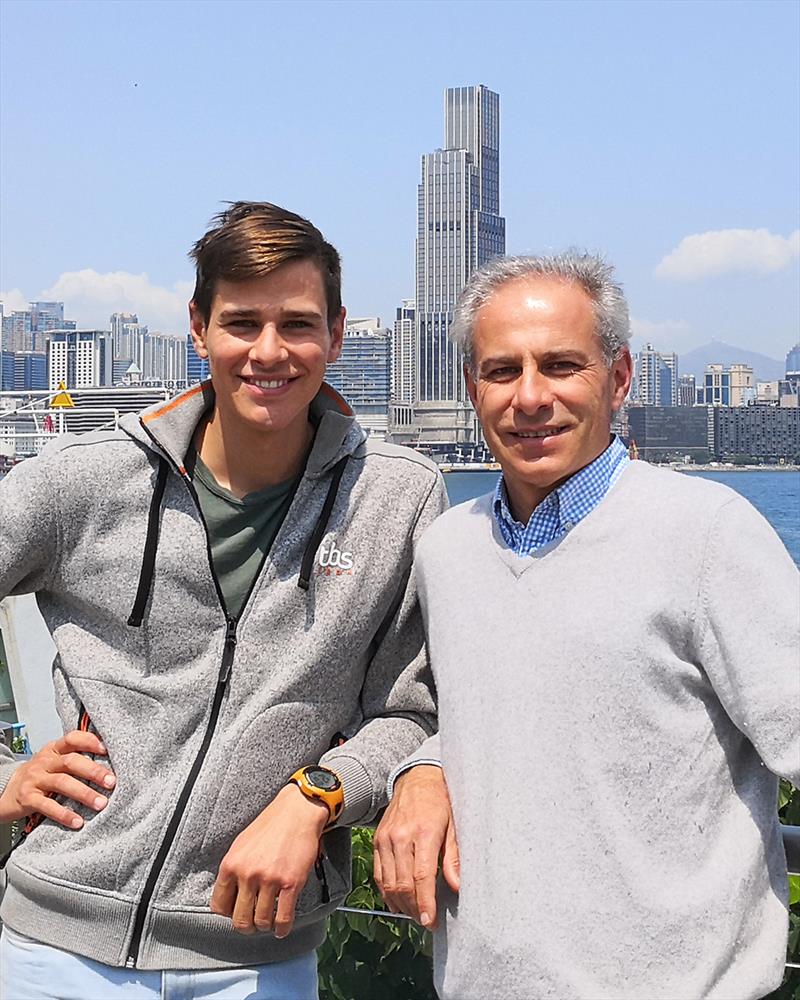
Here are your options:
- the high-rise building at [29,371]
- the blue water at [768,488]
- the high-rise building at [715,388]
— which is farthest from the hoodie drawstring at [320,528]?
the high-rise building at [29,371]

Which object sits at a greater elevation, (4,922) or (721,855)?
(721,855)

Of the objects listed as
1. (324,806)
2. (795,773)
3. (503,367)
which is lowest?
(324,806)

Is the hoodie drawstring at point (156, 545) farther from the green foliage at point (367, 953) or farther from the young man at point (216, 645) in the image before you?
the green foliage at point (367, 953)

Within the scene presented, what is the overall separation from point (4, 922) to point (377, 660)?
2.41 feet

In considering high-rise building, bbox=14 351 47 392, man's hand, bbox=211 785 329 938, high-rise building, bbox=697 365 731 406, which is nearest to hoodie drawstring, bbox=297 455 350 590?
man's hand, bbox=211 785 329 938

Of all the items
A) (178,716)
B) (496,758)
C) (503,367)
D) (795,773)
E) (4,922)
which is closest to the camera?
(795,773)

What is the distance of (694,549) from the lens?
1655mm

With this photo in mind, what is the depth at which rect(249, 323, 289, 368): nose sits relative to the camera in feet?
6.54

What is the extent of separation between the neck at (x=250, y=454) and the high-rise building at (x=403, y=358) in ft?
511

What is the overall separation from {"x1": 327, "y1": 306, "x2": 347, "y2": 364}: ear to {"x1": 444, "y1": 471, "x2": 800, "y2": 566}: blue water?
43890mm

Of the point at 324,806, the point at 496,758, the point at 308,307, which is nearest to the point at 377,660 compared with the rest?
the point at 324,806

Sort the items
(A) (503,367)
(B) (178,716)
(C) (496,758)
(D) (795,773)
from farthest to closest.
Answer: (B) (178,716)
(A) (503,367)
(C) (496,758)
(D) (795,773)

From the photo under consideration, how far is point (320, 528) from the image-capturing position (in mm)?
2066

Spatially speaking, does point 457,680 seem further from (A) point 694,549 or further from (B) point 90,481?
(B) point 90,481
